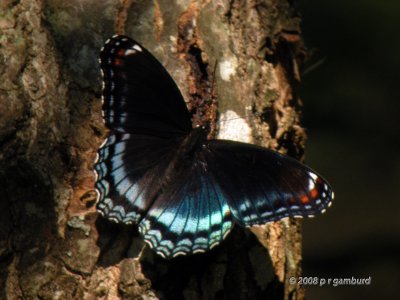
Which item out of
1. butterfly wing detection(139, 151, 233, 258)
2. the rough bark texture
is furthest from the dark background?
butterfly wing detection(139, 151, 233, 258)

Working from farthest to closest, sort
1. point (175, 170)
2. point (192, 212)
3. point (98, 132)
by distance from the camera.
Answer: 1. point (175, 170)
2. point (192, 212)
3. point (98, 132)

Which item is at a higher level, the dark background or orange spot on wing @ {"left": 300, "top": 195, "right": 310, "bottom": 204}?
the dark background

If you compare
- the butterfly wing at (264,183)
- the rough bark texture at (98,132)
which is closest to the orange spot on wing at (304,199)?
the butterfly wing at (264,183)

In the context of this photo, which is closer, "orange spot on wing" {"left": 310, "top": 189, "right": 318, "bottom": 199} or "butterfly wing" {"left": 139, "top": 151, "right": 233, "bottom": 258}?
"butterfly wing" {"left": 139, "top": 151, "right": 233, "bottom": 258}

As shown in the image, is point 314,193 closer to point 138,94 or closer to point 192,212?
point 192,212

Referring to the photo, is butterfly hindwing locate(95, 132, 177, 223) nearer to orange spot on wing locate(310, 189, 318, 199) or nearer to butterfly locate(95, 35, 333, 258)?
butterfly locate(95, 35, 333, 258)

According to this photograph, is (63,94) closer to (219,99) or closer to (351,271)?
(219,99)

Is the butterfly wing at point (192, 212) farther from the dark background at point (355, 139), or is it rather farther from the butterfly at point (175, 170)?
the dark background at point (355, 139)

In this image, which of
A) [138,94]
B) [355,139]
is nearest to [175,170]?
[138,94]
